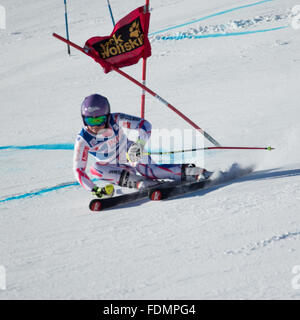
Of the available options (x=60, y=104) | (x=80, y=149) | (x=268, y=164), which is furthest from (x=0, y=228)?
(x=60, y=104)

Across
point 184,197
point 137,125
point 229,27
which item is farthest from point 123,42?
point 229,27

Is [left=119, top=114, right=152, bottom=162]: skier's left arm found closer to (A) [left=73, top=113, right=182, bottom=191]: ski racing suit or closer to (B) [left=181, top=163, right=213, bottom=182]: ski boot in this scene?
(A) [left=73, top=113, right=182, bottom=191]: ski racing suit

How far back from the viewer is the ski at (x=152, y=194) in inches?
238

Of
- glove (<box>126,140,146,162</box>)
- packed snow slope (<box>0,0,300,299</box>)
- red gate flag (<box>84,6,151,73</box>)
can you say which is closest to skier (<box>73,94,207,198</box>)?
glove (<box>126,140,146,162</box>)

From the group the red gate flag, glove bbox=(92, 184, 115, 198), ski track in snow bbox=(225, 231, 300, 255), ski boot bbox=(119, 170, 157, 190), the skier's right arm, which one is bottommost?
ski track in snow bbox=(225, 231, 300, 255)

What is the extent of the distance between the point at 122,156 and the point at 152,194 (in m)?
0.78

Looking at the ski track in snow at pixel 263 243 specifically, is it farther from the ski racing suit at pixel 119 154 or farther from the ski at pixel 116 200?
the ski racing suit at pixel 119 154

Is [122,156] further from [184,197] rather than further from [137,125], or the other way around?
[184,197]

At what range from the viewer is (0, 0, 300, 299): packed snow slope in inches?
169

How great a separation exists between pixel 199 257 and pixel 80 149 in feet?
7.44

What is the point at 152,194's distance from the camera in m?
6.07

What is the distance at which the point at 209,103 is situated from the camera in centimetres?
1113

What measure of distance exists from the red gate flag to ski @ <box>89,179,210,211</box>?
170 centimetres
